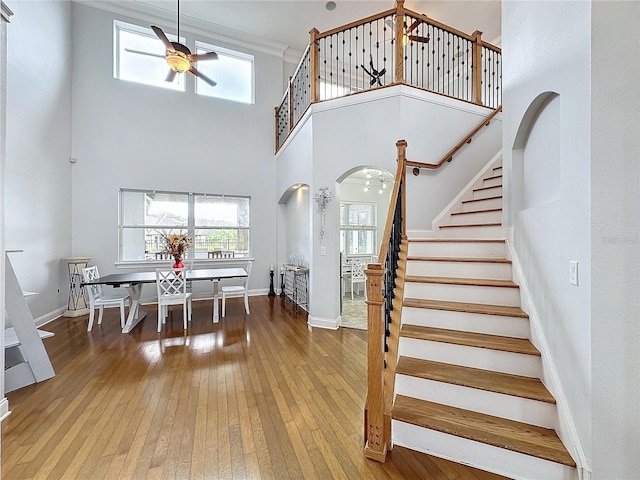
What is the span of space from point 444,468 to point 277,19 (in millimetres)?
7403

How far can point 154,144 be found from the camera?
568cm

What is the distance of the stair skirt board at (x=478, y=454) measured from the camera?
4.71 ft

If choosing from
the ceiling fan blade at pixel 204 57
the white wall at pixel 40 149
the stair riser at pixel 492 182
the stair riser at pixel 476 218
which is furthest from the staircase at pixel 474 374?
the white wall at pixel 40 149

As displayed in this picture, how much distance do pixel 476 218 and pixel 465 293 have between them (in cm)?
155

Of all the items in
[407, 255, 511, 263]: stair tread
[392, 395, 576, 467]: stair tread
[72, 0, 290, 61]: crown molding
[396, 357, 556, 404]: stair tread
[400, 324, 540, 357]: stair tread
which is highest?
[72, 0, 290, 61]: crown molding

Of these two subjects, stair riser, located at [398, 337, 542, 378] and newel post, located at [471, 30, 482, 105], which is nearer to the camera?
stair riser, located at [398, 337, 542, 378]

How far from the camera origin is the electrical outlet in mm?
1433

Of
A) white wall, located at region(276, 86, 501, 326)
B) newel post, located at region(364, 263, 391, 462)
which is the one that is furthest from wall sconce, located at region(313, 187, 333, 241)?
newel post, located at region(364, 263, 391, 462)

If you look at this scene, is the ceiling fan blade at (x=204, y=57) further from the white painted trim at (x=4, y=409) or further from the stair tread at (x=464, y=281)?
the white painted trim at (x=4, y=409)

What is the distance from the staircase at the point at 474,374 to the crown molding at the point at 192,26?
6.36 meters

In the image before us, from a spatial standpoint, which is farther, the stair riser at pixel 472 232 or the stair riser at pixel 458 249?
the stair riser at pixel 472 232

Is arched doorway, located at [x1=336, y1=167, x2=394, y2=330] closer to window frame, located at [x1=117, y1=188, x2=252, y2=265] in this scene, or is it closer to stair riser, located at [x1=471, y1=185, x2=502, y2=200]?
window frame, located at [x1=117, y1=188, x2=252, y2=265]

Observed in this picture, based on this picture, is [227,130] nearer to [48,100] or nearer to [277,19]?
[277,19]

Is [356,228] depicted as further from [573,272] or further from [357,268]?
[573,272]
